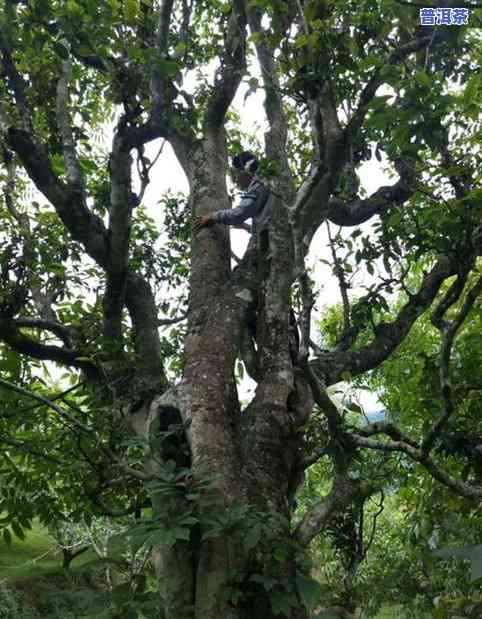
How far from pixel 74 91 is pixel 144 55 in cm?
156

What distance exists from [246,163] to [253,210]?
44 centimetres

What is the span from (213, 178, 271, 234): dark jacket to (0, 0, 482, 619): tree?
15 cm

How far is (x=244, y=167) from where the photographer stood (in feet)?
12.9

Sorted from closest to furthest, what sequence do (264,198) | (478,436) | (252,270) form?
1. (478,436)
2. (252,270)
3. (264,198)

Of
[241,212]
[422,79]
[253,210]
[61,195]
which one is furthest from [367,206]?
[61,195]

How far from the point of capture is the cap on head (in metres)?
3.86

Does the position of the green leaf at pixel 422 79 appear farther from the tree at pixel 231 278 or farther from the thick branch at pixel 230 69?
the thick branch at pixel 230 69

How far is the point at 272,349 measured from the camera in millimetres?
3137

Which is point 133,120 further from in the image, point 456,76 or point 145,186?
point 456,76

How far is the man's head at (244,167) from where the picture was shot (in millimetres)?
3871

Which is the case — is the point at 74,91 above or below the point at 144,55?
above

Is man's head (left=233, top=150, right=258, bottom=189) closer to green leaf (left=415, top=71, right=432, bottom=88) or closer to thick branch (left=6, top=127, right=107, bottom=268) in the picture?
thick branch (left=6, top=127, right=107, bottom=268)

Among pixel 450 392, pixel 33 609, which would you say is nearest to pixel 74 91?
pixel 450 392

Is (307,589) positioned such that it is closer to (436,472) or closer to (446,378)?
(436,472)
